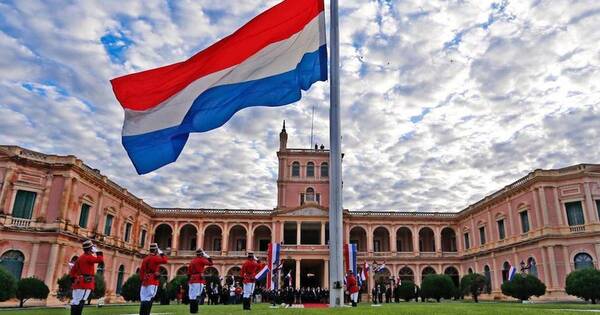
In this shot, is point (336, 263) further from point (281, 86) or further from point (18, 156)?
point (18, 156)

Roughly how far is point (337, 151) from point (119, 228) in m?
30.9

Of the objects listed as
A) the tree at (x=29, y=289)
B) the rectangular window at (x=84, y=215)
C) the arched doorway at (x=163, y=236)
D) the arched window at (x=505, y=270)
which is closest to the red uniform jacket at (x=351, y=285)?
the tree at (x=29, y=289)

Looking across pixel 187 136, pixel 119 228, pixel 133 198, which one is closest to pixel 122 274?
pixel 119 228

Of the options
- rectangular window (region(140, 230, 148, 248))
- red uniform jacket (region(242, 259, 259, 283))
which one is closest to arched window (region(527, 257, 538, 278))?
red uniform jacket (region(242, 259, 259, 283))

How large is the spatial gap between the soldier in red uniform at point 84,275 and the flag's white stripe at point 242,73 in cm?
275

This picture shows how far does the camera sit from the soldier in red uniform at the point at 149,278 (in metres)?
8.79

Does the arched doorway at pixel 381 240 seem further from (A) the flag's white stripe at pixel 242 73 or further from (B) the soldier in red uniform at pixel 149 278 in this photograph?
(A) the flag's white stripe at pixel 242 73

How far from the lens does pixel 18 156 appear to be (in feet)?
80.0

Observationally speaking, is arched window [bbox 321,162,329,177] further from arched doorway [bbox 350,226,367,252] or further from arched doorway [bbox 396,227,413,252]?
arched doorway [bbox 396,227,413,252]

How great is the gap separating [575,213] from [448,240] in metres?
21.1

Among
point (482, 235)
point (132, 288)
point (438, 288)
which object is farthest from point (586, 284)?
point (132, 288)

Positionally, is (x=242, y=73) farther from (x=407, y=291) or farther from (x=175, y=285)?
(x=407, y=291)

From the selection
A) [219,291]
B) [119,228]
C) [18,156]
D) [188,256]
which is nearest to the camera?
[18,156]

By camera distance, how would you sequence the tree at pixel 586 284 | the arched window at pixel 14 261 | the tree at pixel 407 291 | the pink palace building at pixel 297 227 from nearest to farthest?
the tree at pixel 586 284
the arched window at pixel 14 261
the pink palace building at pixel 297 227
the tree at pixel 407 291
